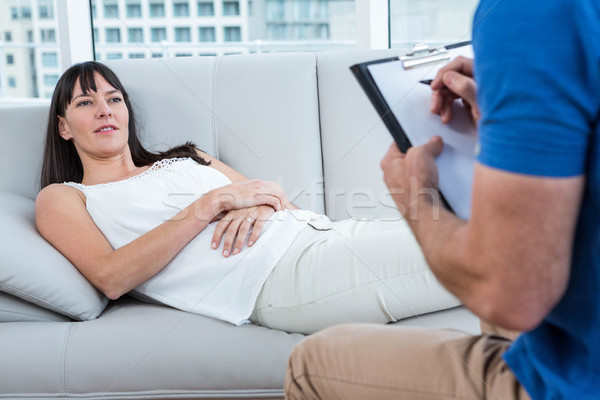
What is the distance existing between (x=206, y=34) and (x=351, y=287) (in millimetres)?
17967

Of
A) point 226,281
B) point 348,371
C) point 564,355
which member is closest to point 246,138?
point 226,281

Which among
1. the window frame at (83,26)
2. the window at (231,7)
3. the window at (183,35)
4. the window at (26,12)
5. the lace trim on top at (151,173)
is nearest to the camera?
the lace trim on top at (151,173)

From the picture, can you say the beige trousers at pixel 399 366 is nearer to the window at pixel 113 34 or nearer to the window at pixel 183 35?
the window at pixel 183 35

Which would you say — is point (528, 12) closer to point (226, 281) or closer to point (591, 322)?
point (591, 322)

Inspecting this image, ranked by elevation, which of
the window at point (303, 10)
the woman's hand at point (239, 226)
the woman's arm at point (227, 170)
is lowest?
the woman's hand at point (239, 226)

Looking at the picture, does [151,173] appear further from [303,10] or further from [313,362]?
[303,10]

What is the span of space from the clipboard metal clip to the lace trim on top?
967mm

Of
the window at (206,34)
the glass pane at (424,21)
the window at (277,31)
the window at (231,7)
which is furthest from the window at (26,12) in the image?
the glass pane at (424,21)

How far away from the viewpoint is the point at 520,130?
465 millimetres

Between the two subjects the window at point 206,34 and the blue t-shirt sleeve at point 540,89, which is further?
→ the window at point 206,34

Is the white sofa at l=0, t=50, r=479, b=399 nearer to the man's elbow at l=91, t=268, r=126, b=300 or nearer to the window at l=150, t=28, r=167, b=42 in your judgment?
the man's elbow at l=91, t=268, r=126, b=300

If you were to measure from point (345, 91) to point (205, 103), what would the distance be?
45cm

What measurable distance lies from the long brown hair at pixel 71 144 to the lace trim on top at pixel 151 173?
0.04 metres

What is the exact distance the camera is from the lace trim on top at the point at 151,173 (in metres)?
1.49
